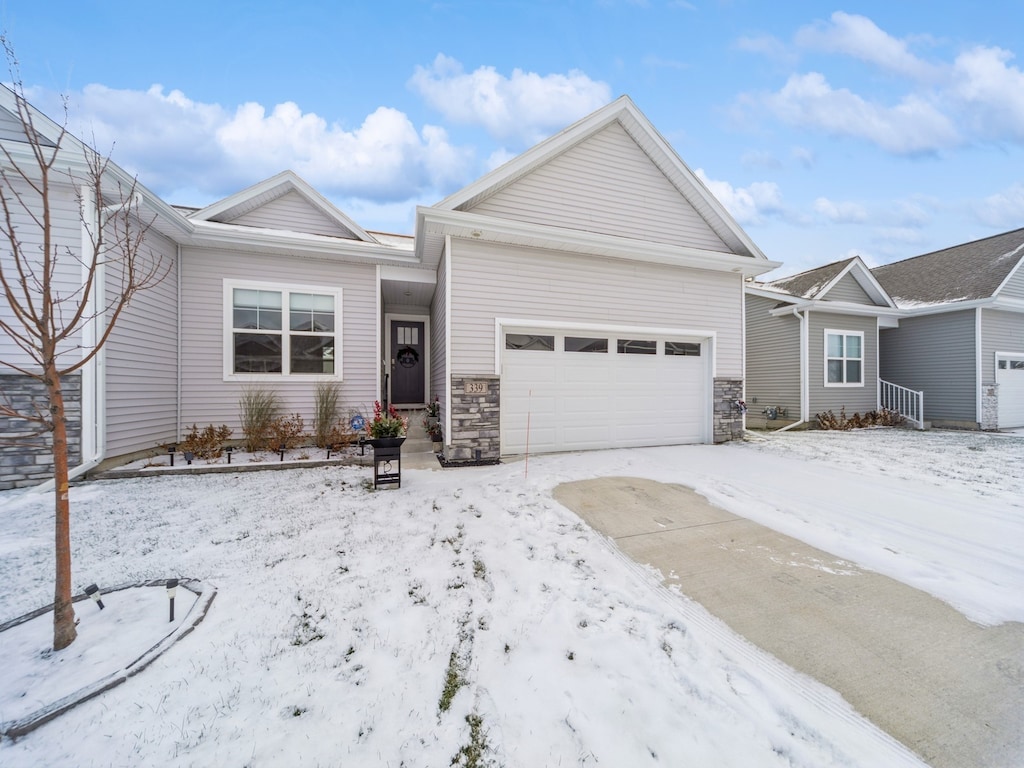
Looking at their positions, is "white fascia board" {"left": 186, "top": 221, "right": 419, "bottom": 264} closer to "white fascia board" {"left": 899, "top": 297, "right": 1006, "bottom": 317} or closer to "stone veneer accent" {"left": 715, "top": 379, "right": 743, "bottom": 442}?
"stone veneer accent" {"left": 715, "top": 379, "right": 743, "bottom": 442}

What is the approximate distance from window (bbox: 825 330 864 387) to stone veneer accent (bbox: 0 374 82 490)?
50.0 ft

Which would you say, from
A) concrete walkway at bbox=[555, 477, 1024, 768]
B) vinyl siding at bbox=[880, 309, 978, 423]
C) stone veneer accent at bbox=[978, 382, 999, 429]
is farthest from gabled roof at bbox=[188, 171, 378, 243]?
stone veneer accent at bbox=[978, 382, 999, 429]

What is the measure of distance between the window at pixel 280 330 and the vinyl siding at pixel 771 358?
11.5m

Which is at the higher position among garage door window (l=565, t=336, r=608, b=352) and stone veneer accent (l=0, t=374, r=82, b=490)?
garage door window (l=565, t=336, r=608, b=352)

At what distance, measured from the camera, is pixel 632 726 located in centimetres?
166

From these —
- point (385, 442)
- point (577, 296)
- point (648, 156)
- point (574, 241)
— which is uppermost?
point (648, 156)

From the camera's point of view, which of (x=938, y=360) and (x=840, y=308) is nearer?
(x=840, y=308)

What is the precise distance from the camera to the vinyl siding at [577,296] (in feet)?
20.7

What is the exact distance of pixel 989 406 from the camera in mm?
10875

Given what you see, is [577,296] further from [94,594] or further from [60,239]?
[60,239]

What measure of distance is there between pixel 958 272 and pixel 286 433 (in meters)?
18.7

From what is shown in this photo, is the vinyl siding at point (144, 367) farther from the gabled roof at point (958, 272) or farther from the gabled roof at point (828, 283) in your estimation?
the gabled roof at point (958, 272)

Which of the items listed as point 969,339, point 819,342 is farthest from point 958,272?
point 819,342

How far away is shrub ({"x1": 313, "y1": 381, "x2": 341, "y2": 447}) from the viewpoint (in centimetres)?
704
